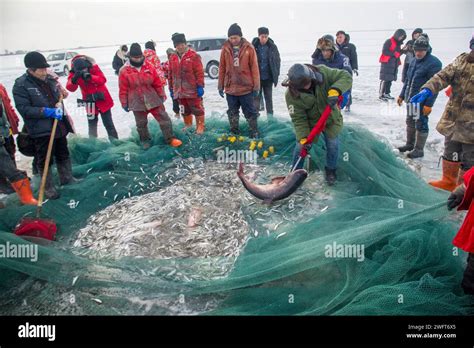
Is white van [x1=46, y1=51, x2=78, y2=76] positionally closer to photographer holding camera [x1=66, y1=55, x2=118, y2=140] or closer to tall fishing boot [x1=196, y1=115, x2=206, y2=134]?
photographer holding camera [x1=66, y1=55, x2=118, y2=140]

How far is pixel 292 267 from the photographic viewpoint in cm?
289

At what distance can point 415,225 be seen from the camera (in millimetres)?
3072

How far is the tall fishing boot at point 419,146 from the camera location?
5410 mm

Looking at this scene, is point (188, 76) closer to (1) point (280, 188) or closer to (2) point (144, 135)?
(2) point (144, 135)

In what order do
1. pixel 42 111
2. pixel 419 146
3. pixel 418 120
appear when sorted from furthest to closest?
pixel 419 146, pixel 418 120, pixel 42 111

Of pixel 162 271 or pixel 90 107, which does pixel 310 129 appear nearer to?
pixel 162 271

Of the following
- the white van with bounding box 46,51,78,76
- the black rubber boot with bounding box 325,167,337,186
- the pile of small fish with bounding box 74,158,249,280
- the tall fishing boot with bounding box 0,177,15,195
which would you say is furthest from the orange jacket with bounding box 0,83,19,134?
the white van with bounding box 46,51,78,76

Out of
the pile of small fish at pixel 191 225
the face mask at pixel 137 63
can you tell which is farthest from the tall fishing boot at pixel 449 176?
the face mask at pixel 137 63

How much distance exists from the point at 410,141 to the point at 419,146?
0.37 metres

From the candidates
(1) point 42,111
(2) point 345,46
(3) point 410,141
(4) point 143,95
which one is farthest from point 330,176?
(2) point 345,46

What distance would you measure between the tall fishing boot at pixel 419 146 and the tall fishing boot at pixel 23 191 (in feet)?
17.6

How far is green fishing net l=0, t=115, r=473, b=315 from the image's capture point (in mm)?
2719

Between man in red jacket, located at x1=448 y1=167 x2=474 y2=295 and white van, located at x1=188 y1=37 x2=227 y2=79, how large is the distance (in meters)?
12.6

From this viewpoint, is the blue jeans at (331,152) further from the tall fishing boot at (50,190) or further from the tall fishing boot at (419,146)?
the tall fishing boot at (50,190)
